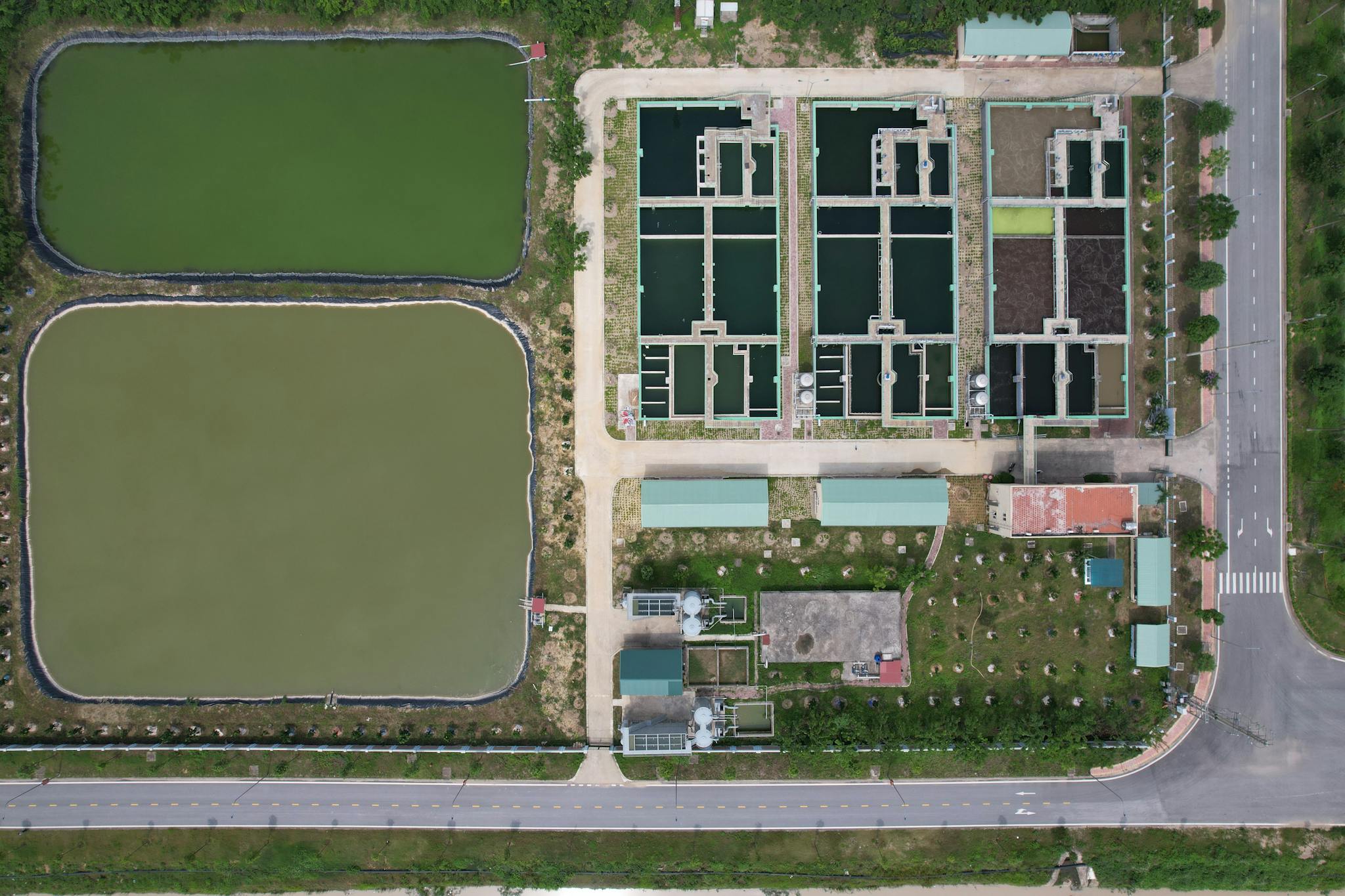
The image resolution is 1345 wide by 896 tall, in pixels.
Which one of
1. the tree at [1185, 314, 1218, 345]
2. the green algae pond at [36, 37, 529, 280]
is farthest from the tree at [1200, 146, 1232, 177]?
the green algae pond at [36, 37, 529, 280]

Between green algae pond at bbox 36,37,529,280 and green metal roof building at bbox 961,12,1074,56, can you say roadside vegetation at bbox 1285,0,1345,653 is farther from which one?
green algae pond at bbox 36,37,529,280

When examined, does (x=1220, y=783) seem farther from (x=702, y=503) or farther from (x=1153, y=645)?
(x=702, y=503)

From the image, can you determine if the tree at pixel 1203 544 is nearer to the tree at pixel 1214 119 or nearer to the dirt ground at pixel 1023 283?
the dirt ground at pixel 1023 283

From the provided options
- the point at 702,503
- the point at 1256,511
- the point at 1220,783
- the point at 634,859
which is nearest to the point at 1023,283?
the point at 1256,511

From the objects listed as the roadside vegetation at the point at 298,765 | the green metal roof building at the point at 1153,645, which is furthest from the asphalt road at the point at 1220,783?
the green metal roof building at the point at 1153,645

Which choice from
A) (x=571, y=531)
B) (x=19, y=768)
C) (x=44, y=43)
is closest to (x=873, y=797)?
(x=571, y=531)
